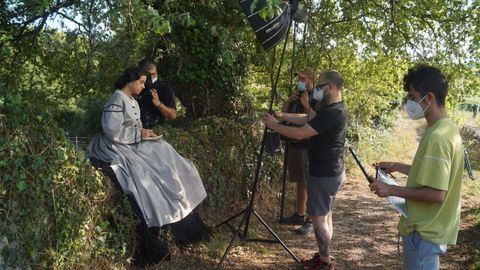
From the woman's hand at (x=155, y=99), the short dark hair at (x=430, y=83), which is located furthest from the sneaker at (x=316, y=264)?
the woman's hand at (x=155, y=99)

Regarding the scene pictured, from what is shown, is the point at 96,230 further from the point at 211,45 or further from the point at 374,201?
the point at 374,201

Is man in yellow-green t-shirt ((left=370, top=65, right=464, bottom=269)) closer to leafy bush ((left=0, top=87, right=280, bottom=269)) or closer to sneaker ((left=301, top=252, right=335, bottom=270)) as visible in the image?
sneaker ((left=301, top=252, right=335, bottom=270))

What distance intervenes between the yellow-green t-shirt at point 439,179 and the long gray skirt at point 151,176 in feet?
7.58

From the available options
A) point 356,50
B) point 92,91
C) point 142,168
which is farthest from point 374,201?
point 92,91

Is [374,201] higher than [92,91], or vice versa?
[92,91]

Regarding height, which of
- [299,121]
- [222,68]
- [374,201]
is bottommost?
[374,201]

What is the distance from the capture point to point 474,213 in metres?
6.95

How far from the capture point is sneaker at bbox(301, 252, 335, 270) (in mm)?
4422

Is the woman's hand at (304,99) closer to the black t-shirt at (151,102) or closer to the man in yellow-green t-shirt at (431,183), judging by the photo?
the black t-shirt at (151,102)

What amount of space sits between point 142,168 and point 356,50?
6.45 meters

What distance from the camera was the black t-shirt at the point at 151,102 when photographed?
5571mm

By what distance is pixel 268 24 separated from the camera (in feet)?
13.3

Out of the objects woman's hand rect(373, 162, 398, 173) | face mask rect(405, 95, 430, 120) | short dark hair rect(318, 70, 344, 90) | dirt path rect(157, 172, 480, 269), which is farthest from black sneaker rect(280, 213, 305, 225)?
face mask rect(405, 95, 430, 120)

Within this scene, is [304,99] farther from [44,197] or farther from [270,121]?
[44,197]
